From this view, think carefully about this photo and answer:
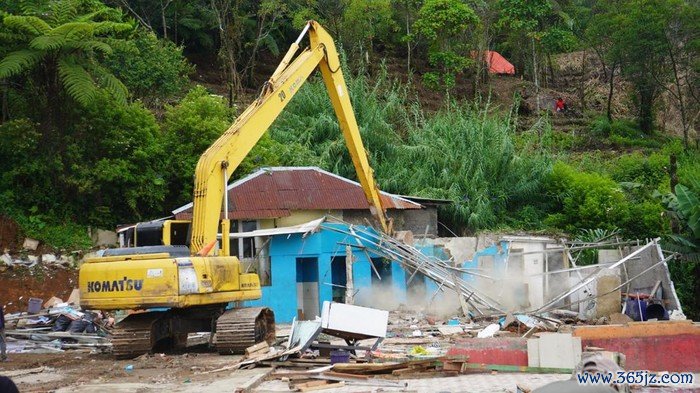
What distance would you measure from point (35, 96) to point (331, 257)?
11500 millimetres

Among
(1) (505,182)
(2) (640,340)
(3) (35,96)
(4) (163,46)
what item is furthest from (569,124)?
(2) (640,340)

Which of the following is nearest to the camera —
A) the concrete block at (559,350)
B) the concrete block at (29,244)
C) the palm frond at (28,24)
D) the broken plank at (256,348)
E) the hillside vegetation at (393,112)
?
the concrete block at (559,350)

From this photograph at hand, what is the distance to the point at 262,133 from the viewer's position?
19.8 m

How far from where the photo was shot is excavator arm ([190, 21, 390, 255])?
17.8m

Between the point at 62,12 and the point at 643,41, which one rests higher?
the point at 643,41

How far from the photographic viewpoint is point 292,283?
25828 mm

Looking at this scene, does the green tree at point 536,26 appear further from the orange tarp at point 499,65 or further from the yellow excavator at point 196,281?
the yellow excavator at point 196,281

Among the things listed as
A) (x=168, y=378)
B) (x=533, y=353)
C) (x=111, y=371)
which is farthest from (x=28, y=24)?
(x=533, y=353)

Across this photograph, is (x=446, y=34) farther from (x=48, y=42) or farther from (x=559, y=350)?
(x=559, y=350)

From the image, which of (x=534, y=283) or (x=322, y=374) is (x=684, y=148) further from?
(x=322, y=374)

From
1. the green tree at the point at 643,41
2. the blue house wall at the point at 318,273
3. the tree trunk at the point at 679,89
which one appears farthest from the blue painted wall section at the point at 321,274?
the tree trunk at the point at 679,89

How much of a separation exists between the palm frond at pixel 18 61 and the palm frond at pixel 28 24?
600 mm

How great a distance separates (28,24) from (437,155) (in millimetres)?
16078

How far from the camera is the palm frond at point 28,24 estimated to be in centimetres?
2658
